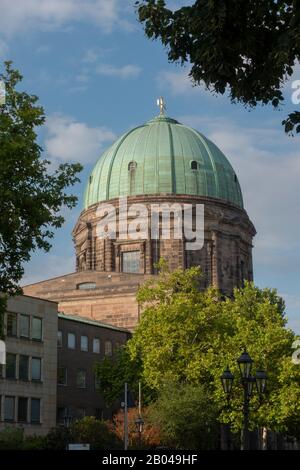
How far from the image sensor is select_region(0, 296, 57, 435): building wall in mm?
65062

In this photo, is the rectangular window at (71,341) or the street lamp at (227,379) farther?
the rectangular window at (71,341)

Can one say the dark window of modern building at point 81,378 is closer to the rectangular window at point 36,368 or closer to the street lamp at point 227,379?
the rectangular window at point 36,368

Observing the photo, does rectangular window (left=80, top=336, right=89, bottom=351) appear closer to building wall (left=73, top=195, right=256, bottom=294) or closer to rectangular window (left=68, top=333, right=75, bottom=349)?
rectangular window (left=68, top=333, right=75, bottom=349)

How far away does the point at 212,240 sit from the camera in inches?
3927

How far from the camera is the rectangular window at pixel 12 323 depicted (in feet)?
215

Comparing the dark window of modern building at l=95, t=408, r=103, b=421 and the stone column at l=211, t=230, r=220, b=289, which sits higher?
the stone column at l=211, t=230, r=220, b=289

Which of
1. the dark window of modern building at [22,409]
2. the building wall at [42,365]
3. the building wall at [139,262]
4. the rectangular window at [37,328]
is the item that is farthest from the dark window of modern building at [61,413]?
the building wall at [139,262]

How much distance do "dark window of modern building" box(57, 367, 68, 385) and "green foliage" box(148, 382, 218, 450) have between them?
14087 millimetres

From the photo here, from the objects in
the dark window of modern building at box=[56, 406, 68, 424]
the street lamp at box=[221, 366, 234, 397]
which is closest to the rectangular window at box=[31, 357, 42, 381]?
the dark window of modern building at box=[56, 406, 68, 424]

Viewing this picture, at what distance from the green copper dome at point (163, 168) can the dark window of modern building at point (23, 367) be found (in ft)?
122

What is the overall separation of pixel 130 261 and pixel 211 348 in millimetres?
39881
